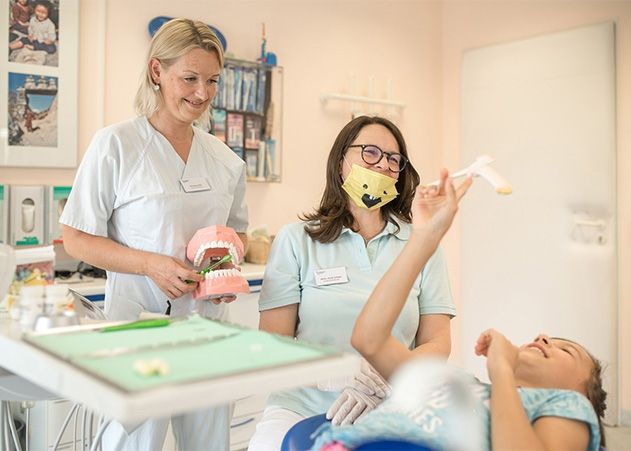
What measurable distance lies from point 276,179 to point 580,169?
1.67 m

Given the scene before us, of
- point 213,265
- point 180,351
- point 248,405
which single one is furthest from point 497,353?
point 248,405

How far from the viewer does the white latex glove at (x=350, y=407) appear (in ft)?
5.00

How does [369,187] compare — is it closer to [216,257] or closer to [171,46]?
[216,257]

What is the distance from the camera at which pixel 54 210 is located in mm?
3010

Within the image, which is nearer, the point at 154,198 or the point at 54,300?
the point at 54,300

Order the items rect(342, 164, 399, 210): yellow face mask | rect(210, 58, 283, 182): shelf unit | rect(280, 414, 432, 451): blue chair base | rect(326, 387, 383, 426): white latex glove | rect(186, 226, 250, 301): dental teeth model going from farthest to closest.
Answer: rect(210, 58, 283, 182): shelf unit < rect(342, 164, 399, 210): yellow face mask < rect(186, 226, 250, 301): dental teeth model < rect(326, 387, 383, 426): white latex glove < rect(280, 414, 432, 451): blue chair base

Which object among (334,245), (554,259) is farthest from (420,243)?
(554,259)

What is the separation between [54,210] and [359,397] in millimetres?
1964

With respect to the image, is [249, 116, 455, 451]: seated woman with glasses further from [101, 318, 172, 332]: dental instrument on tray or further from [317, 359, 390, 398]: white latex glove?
[101, 318, 172, 332]: dental instrument on tray

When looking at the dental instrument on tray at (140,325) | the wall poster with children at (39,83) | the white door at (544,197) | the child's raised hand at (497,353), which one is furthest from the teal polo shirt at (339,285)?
the white door at (544,197)

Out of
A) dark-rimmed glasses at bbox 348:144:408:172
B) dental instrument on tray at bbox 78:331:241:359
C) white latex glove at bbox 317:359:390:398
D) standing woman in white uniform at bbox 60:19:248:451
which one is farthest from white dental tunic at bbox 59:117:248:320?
dental instrument on tray at bbox 78:331:241:359

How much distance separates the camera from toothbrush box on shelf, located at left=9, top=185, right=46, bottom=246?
291 cm

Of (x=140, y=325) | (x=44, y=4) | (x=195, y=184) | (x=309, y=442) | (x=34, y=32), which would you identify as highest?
(x=44, y=4)

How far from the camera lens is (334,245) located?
1956 mm
